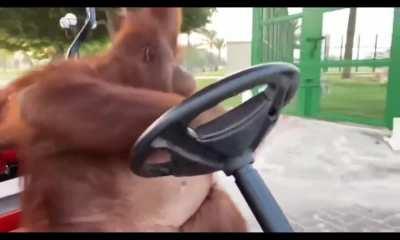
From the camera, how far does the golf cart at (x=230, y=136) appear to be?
18.9 inches

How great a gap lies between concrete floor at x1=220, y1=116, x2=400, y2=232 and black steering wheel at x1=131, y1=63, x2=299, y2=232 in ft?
3.62

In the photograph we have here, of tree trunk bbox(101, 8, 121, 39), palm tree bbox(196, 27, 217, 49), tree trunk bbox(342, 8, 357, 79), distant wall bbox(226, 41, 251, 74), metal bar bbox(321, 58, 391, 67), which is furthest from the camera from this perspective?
metal bar bbox(321, 58, 391, 67)

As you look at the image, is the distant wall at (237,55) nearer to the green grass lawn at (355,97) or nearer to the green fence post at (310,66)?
the green fence post at (310,66)

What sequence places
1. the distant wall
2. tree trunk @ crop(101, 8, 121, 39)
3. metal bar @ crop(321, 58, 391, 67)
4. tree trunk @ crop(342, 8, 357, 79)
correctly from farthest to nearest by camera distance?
metal bar @ crop(321, 58, 391, 67)
tree trunk @ crop(342, 8, 357, 79)
the distant wall
tree trunk @ crop(101, 8, 121, 39)

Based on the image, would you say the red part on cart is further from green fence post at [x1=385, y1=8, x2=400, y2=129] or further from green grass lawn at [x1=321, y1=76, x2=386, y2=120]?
green fence post at [x1=385, y1=8, x2=400, y2=129]

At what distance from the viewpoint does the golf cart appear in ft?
1.57

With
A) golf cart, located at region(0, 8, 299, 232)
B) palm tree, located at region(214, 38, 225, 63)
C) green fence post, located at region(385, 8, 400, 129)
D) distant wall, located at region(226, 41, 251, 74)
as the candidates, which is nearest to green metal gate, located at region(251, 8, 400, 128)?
green fence post, located at region(385, 8, 400, 129)

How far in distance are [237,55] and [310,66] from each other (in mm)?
1630

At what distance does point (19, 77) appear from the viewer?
67 centimetres

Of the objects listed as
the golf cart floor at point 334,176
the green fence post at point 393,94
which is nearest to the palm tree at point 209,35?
the golf cart floor at point 334,176

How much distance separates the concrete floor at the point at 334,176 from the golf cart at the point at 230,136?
1.10 meters

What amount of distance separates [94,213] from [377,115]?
242cm
